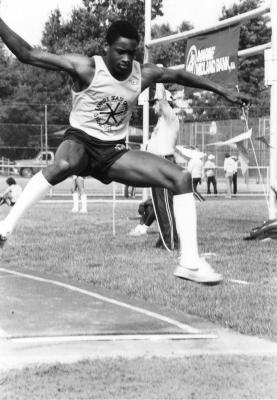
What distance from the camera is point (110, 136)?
249 inches

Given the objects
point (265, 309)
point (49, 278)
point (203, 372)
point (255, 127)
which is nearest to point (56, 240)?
point (49, 278)

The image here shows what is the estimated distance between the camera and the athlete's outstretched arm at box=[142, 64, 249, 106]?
6.39 metres

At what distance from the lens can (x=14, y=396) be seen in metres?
4.73

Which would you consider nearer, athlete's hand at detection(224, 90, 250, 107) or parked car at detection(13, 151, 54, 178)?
athlete's hand at detection(224, 90, 250, 107)

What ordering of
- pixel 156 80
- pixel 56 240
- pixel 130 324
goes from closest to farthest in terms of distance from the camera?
pixel 156 80
pixel 130 324
pixel 56 240

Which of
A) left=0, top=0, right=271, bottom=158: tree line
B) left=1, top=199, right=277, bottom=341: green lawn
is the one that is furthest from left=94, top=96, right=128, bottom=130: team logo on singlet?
left=0, top=0, right=271, bottom=158: tree line

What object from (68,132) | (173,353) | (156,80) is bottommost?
(173,353)

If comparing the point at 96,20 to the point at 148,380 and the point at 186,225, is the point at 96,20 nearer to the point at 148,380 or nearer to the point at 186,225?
the point at 186,225

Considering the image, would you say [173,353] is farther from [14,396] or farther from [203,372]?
[14,396]

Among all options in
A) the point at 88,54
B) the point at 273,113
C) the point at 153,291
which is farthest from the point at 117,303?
the point at 88,54

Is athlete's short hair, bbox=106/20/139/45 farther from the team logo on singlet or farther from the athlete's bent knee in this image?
the athlete's bent knee

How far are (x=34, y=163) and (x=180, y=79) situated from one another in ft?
109

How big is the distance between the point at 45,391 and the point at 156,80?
2.65 metres

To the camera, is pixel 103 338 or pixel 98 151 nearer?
pixel 98 151
